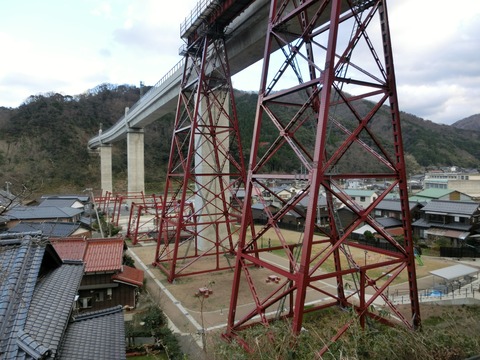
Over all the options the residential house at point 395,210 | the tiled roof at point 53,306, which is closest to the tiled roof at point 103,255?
the tiled roof at point 53,306

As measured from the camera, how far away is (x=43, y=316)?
4.68m

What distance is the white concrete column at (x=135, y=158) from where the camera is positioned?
35.8 m

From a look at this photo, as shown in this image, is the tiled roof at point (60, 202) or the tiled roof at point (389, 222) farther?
the tiled roof at point (60, 202)

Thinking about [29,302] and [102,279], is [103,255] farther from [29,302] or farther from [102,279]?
[29,302]

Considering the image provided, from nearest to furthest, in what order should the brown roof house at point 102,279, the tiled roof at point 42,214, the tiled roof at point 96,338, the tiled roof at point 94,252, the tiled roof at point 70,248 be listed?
the tiled roof at point 96,338 < the brown roof house at point 102,279 < the tiled roof at point 94,252 < the tiled roof at point 70,248 < the tiled roof at point 42,214

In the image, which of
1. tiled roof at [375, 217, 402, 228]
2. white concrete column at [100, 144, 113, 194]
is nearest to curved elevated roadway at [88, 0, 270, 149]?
tiled roof at [375, 217, 402, 228]

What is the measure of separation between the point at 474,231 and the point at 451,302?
14.0m

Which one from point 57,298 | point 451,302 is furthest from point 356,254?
point 57,298

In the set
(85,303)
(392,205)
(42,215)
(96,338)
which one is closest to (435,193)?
(392,205)

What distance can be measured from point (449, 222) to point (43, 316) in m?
26.6

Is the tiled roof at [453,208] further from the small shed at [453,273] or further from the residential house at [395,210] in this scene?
the small shed at [453,273]

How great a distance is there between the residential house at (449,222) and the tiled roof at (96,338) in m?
23.4

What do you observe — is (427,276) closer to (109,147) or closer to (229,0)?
(229,0)

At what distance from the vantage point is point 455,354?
3691 mm
